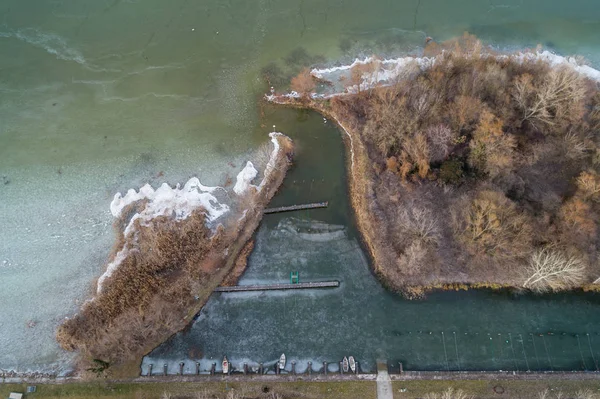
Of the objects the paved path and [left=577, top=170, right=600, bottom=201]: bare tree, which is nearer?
the paved path

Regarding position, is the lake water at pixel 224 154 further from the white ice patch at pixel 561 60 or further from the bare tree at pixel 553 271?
the white ice patch at pixel 561 60

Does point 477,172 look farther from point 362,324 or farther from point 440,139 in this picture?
point 362,324

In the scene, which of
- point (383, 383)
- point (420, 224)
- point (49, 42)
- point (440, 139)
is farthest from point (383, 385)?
point (49, 42)

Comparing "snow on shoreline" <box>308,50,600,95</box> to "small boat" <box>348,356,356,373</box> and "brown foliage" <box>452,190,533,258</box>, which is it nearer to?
"brown foliage" <box>452,190,533,258</box>

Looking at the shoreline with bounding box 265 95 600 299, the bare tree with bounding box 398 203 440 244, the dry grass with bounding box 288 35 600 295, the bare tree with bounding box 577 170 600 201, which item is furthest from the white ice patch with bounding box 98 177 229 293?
the bare tree with bounding box 577 170 600 201

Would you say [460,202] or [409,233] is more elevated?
[460,202]

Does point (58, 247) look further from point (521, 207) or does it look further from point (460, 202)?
point (521, 207)

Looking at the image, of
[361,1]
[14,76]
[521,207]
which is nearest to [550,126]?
[521,207]
